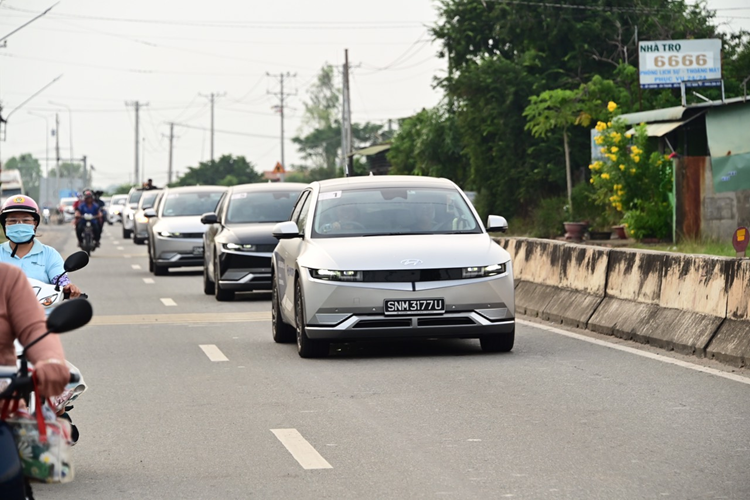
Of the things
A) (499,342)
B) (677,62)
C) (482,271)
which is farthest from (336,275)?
(677,62)

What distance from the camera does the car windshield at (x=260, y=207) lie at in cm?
2150

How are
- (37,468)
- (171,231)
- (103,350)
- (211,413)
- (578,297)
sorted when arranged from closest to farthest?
(37,468)
(211,413)
(103,350)
(578,297)
(171,231)

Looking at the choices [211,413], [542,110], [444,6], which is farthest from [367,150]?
[211,413]

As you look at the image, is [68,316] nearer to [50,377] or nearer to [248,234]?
[50,377]

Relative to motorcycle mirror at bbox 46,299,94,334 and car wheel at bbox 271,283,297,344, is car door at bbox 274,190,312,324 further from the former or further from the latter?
motorcycle mirror at bbox 46,299,94,334

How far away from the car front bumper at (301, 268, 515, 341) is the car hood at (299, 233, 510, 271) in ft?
0.55

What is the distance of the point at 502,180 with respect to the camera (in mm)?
45188

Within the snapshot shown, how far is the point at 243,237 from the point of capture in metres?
20.2

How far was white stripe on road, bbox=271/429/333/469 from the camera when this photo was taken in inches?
298

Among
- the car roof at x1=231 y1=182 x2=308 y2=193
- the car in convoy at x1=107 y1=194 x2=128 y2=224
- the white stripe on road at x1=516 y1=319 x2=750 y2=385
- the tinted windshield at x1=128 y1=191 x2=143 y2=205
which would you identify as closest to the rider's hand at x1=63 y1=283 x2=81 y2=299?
the white stripe on road at x1=516 y1=319 x2=750 y2=385

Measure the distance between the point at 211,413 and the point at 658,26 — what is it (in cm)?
3863

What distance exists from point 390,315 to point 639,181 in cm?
1883

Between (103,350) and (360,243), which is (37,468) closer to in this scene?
(360,243)

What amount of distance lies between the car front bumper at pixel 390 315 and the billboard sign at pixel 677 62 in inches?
1002
